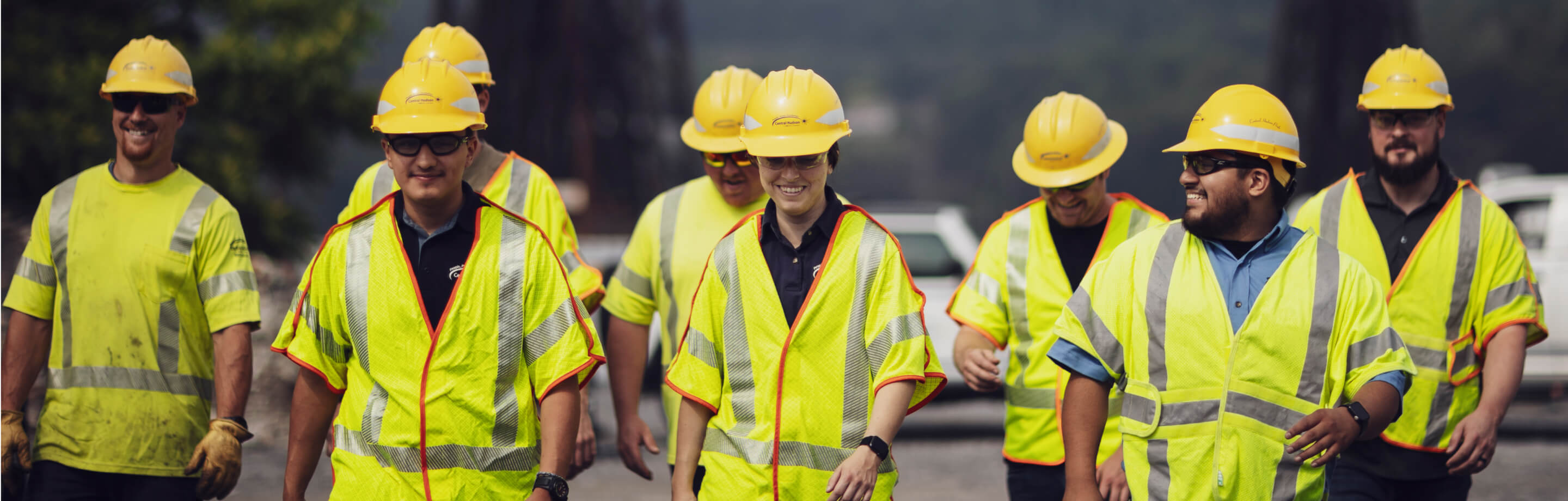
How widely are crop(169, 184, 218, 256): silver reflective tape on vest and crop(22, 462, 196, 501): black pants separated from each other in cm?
77

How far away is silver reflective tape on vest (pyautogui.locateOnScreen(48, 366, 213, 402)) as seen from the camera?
4.51 metres

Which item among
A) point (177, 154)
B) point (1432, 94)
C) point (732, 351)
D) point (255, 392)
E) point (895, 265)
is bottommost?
point (255, 392)

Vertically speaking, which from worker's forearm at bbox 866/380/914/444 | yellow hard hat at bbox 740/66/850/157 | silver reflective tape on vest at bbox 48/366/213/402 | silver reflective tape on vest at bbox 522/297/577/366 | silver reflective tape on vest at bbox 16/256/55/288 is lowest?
silver reflective tape on vest at bbox 48/366/213/402

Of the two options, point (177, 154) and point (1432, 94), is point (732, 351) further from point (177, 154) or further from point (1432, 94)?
point (177, 154)

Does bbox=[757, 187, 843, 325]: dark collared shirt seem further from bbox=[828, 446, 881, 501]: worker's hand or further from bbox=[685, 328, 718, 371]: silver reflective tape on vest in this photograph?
bbox=[828, 446, 881, 501]: worker's hand

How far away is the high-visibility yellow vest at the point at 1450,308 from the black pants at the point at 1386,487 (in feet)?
0.48

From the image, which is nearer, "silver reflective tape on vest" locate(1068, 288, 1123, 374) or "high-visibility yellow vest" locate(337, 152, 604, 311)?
"silver reflective tape on vest" locate(1068, 288, 1123, 374)

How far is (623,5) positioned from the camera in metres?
19.9

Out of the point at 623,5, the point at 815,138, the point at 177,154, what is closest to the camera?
the point at 815,138

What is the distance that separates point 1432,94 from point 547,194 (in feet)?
10.4

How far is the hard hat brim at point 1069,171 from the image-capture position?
15.3 ft

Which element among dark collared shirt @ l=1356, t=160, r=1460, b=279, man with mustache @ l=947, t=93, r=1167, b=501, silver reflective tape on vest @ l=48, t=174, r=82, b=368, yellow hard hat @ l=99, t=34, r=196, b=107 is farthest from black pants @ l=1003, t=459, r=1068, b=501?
silver reflective tape on vest @ l=48, t=174, r=82, b=368

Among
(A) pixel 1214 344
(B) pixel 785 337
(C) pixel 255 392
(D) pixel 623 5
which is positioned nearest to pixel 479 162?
(B) pixel 785 337

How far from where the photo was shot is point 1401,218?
4777 mm
